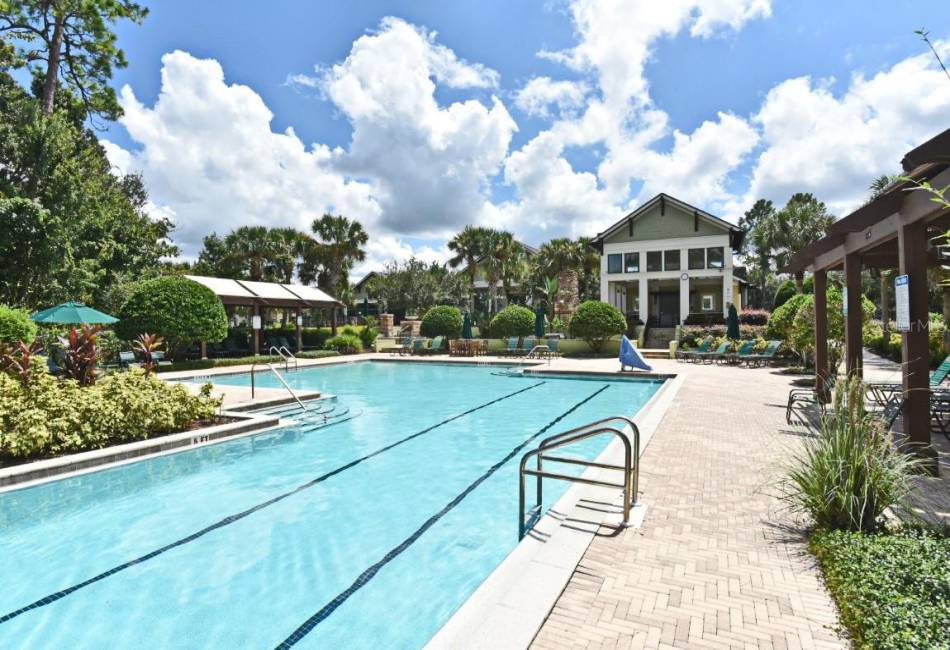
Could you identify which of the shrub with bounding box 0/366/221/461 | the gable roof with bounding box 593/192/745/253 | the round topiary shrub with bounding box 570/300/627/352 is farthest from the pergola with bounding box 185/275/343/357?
the gable roof with bounding box 593/192/745/253

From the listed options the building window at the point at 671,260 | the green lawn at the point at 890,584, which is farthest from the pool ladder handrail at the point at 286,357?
the building window at the point at 671,260

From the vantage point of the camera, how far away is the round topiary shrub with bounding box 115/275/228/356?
18.2 m

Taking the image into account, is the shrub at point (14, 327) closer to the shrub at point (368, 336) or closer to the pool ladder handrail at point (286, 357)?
the pool ladder handrail at point (286, 357)

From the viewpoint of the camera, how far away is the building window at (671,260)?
103ft

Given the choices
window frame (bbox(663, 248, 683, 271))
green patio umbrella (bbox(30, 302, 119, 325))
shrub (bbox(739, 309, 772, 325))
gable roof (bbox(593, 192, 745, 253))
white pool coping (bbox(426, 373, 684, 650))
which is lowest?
white pool coping (bbox(426, 373, 684, 650))

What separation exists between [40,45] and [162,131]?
35.8ft

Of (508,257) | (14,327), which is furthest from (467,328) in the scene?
(14,327)

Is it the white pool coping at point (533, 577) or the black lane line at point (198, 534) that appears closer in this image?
the white pool coping at point (533, 577)

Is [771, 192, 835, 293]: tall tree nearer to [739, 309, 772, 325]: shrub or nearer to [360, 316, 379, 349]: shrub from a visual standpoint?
[739, 309, 772, 325]: shrub

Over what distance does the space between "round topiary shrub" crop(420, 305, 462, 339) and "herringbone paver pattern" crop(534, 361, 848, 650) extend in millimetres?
21055

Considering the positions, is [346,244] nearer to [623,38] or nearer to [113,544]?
[623,38]

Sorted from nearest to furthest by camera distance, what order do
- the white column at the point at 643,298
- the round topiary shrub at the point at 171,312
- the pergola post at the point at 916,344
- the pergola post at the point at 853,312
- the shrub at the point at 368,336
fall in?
the pergola post at the point at 916,344, the pergola post at the point at 853,312, the round topiary shrub at the point at 171,312, the shrub at the point at 368,336, the white column at the point at 643,298

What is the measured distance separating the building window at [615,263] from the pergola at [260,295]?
16.9m

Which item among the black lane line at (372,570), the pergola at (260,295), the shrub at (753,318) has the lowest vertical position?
the black lane line at (372,570)
